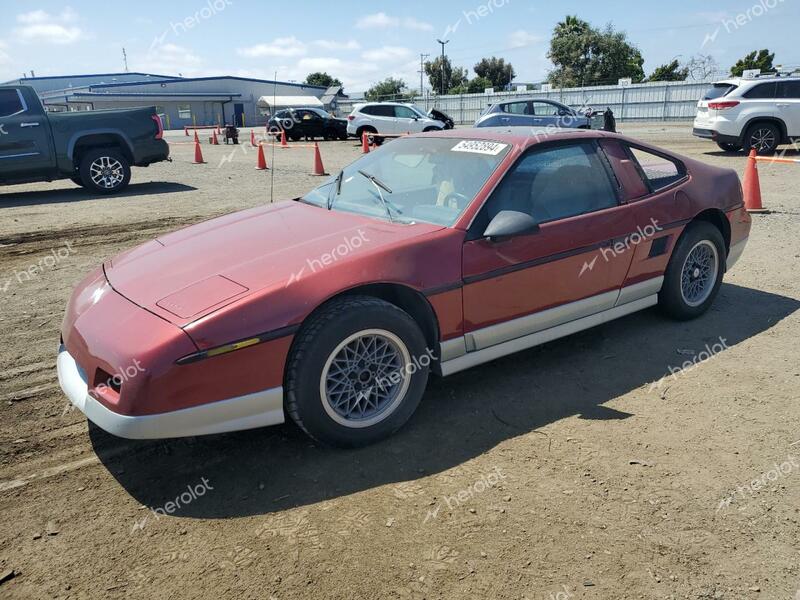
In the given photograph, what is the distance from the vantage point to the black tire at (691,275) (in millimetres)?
4516

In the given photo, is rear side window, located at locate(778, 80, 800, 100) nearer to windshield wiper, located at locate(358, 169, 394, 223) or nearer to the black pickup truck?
the black pickup truck

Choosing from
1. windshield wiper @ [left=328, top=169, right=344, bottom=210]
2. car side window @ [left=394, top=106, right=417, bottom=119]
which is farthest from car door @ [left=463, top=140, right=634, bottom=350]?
car side window @ [left=394, top=106, right=417, bottom=119]

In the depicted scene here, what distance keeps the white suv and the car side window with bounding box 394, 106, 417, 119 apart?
11.4 meters

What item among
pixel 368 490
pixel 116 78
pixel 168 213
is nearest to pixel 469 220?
pixel 368 490

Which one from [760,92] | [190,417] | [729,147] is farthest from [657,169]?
[729,147]

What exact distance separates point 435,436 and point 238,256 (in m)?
1.39

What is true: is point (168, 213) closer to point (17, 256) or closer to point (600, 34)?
point (17, 256)

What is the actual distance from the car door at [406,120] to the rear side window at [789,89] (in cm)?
1213

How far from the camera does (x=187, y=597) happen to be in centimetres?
221

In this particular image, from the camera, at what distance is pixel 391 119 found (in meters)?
23.9

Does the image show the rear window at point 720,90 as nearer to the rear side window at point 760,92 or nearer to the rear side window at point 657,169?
the rear side window at point 760,92

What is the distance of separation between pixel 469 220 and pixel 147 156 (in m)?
10.2

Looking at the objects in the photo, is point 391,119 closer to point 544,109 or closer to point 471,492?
point 544,109

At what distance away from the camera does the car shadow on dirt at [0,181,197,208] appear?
10945 mm
